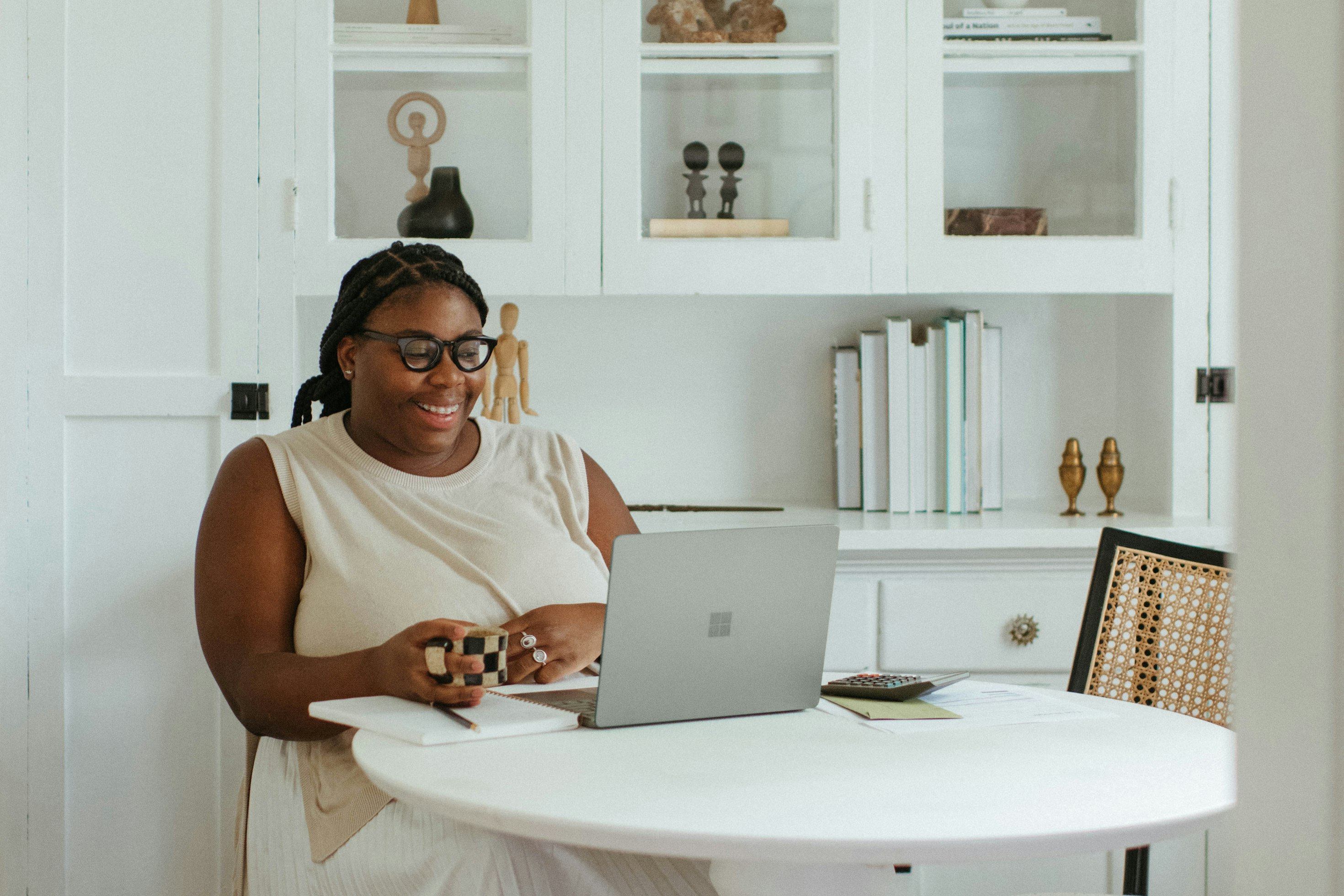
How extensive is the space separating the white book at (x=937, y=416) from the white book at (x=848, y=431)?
146 millimetres

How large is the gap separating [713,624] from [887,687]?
293 mm

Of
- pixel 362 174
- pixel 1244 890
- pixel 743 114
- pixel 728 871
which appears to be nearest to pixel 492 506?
pixel 728 871

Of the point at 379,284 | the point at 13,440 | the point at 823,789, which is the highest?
the point at 379,284

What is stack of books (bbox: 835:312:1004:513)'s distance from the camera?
2.35m

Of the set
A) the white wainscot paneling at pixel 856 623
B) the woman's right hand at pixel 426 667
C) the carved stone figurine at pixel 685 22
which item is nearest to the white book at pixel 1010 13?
the carved stone figurine at pixel 685 22

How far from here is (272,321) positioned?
216cm

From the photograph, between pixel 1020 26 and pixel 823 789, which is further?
pixel 1020 26

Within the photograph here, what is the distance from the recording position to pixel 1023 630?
2.16 meters

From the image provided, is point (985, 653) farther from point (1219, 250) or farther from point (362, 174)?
point (362, 174)

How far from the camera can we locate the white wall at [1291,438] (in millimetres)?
296

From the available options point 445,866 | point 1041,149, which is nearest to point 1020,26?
point 1041,149

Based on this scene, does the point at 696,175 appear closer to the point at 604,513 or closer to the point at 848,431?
A: the point at 848,431

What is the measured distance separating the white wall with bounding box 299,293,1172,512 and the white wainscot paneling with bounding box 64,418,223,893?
0.80 metres

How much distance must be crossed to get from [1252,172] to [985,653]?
6.42ft
